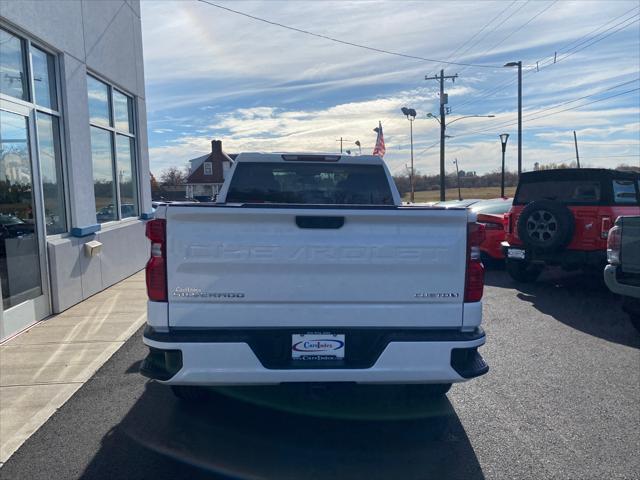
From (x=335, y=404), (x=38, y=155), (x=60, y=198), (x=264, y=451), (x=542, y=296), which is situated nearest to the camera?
(x=264, y=451)

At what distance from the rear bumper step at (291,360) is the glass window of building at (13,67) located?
4889 millimetres

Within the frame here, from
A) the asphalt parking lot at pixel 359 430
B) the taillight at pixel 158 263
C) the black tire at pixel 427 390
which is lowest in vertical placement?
the asphalt parking lot at pixel 359 430

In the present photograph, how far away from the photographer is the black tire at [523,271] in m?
9.88

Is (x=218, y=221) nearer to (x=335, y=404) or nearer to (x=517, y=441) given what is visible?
(x=335, y=404)

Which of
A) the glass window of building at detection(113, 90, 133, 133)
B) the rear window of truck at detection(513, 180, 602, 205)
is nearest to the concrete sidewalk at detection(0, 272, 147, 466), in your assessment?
the glass window of building at detection(113, 90, 133, 133)

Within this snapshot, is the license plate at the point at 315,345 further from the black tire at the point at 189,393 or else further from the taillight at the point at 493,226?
the taillight at the point at 493,226

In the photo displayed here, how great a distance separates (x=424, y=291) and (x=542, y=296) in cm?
628

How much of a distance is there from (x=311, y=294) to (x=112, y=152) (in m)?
8.71

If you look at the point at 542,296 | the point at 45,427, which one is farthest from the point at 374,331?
the point at 542,296

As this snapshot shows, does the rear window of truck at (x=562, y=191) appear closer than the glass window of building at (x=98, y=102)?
Yes

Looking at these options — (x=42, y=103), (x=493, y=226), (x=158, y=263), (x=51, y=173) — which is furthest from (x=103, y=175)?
(x=158, y=263)

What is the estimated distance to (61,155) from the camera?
319 inches

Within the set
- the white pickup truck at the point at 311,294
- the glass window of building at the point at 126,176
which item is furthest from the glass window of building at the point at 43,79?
the white pickup truck at the point at 311,294

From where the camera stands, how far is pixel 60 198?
813 centimetres
